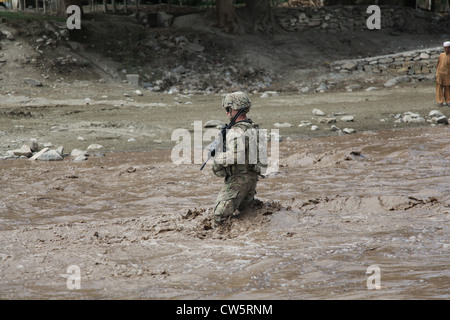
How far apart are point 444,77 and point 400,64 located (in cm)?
516

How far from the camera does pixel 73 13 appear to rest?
57.2ft

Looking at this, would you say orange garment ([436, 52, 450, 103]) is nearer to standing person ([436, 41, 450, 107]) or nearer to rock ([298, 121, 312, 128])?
standing person ([436, 41, 450, 107])

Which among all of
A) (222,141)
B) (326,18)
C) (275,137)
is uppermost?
(326,18)

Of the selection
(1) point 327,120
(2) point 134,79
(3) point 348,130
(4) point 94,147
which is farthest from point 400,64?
(4) point 94,147

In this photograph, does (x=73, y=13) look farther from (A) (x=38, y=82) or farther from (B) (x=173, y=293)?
(B) (x=173, y=293)

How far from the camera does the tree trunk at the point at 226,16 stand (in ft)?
64.0

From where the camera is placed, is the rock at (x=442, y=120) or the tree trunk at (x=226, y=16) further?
the tree trunk at (x=226, y=16)

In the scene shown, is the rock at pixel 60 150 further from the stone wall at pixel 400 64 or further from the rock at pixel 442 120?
the stone wall at pixel 400 64

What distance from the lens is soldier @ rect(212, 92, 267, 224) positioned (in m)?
5.37

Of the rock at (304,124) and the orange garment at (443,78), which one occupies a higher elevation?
the orange garment at (443,78)

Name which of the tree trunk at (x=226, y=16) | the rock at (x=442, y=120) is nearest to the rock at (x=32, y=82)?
the tree trunk at (x=226, y=16)

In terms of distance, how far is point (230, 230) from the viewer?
5613 millimetres

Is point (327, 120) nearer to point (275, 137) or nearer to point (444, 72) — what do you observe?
point (275, 137)

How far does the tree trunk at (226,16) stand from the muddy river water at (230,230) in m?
10.9
